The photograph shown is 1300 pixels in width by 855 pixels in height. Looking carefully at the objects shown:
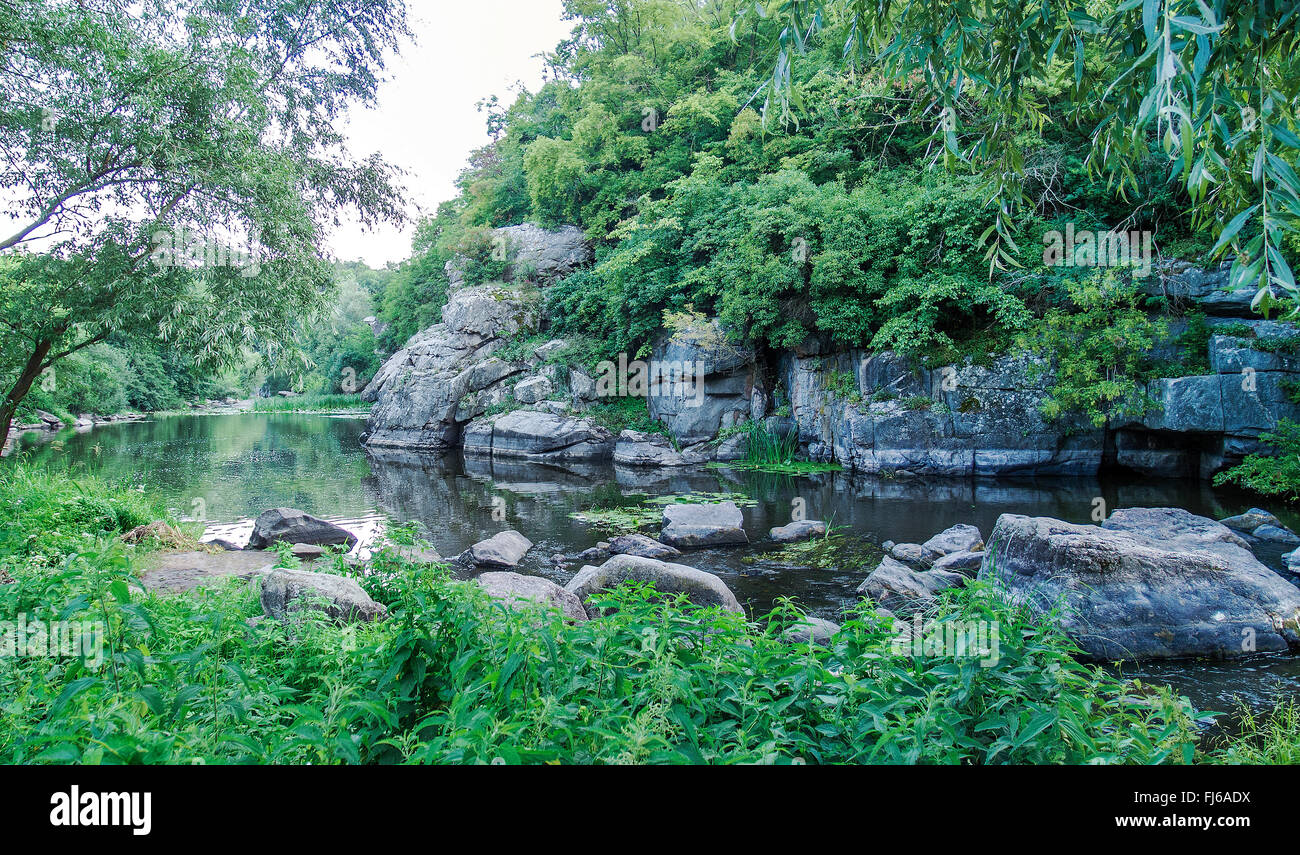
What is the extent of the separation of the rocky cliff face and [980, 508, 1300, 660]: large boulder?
742cm

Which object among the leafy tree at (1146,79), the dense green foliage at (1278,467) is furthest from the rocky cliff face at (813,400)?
the leafy tree at (1146,79)

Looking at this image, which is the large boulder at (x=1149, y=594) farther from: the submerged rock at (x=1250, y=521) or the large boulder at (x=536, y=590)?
the submerged rock at (x=1250, y=521)

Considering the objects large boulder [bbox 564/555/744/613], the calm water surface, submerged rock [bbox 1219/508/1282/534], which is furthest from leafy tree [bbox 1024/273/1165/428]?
large boulder [bbox 564/555/744/613]

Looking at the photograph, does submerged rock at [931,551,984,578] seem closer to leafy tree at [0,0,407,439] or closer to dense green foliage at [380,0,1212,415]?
dense green foliage at [380,0,1212,415]

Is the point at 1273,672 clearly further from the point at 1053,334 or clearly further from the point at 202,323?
the point at 202,323

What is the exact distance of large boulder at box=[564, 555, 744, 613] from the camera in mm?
6773

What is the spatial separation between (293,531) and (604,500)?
6.68m

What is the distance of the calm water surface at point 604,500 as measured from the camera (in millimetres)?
8375

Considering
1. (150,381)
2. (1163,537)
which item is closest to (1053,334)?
(1163,537)

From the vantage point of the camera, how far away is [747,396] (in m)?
22.3

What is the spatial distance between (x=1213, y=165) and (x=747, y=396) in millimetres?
20361

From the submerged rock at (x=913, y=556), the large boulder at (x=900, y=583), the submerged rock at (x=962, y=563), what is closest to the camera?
the large boulder at (x=900, y=583)

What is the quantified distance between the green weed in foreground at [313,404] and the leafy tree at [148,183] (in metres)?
43.2

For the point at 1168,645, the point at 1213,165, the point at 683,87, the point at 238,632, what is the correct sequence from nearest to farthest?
the point at 1213,165, the point at 238,632, the point at 1168,645, the point at 683,87
